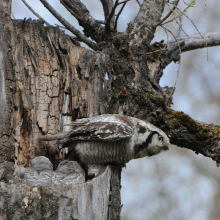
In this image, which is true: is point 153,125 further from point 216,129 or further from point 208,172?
point 208,172

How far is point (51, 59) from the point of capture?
3604 millimetres

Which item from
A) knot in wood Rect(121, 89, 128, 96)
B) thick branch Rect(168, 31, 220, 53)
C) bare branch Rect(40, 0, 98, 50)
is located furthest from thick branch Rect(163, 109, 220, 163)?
bare branch Rect(40, 0, 98, 50)

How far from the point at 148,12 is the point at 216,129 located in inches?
69.8

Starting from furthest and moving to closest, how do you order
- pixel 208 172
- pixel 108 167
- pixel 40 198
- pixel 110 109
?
pixel 208 172
pixel 110 109
pixel 108 167
pixel 40 198

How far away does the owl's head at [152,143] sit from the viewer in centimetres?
321

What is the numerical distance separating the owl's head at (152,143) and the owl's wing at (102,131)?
188mm

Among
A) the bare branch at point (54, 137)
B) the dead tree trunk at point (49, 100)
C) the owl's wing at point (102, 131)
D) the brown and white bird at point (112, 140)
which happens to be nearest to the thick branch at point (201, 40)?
the dead tree trunk at point (49, 100)

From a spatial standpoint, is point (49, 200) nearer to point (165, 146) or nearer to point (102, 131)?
point (102, 131)

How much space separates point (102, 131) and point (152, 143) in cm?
54

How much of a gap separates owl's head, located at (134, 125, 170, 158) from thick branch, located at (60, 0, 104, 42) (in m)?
1.65

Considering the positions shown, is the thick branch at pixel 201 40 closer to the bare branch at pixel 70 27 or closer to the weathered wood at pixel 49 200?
the bare branch at pixel 70 27

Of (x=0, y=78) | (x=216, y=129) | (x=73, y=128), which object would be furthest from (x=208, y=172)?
(x=0, y=78)

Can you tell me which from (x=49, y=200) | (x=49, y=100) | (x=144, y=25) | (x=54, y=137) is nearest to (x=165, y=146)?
(x=54, y=137)

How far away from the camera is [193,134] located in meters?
3.48
